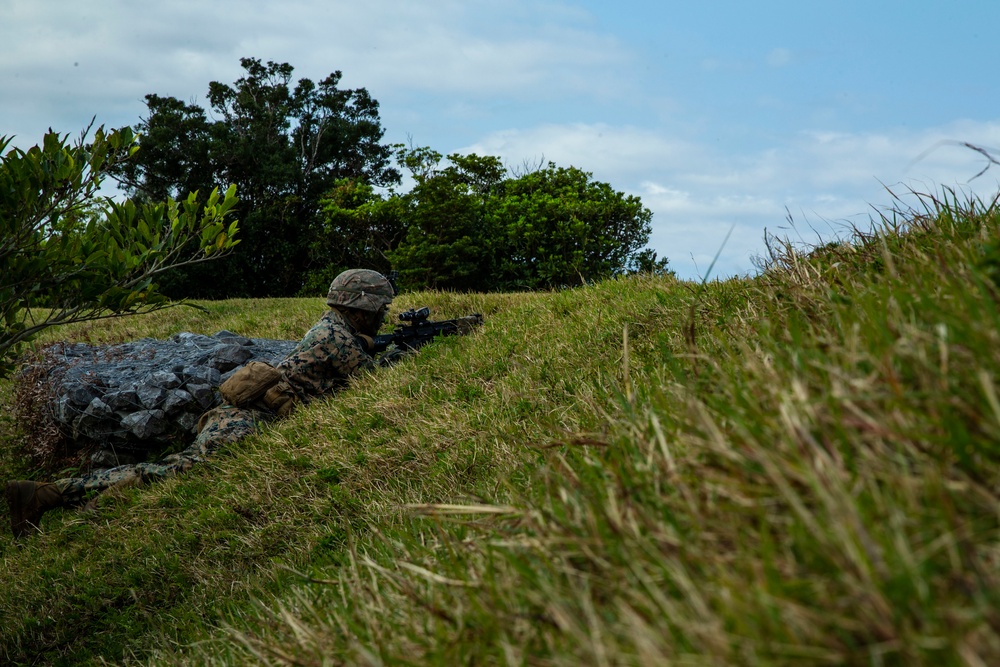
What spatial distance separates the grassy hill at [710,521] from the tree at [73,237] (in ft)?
6.83

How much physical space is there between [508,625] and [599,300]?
614 cm

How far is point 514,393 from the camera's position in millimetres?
6199

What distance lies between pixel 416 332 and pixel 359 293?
82cm

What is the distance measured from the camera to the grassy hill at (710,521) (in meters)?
1.52

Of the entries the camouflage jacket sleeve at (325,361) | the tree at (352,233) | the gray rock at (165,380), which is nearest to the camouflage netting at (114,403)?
the gray rock at (165,380)

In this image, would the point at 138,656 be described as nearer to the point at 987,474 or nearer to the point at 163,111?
the point at 987,474

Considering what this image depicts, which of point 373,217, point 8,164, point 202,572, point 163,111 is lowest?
point 202,572

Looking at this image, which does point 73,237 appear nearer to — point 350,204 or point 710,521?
point 710,521

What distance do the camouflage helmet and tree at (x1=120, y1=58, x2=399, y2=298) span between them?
14078 millimetres

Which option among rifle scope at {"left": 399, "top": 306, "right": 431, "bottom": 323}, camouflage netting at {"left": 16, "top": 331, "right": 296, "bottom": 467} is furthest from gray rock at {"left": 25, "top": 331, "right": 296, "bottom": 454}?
rifle scope at {"left": 399, "top": 306, "right": 431, "bottom": 323}

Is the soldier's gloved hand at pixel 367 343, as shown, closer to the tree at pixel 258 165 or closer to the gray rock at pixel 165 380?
the gray rock at pixel 165 380

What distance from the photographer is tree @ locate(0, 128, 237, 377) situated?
4.79 meters

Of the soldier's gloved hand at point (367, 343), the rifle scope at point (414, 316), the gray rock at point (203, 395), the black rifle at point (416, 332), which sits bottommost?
the gray rock at point (203, 395)

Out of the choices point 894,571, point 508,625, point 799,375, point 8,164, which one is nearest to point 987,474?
point 894,571
